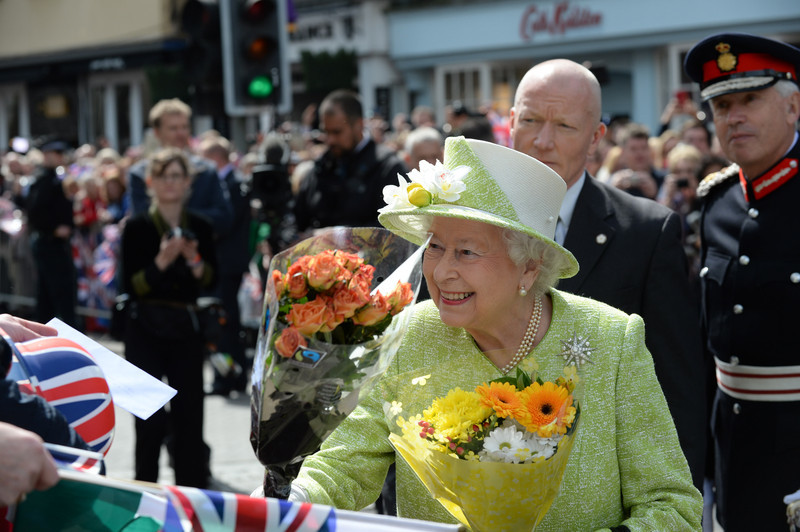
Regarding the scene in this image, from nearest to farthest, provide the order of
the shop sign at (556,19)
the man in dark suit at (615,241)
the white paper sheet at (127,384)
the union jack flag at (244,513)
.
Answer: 1. the union jack flag at (244,513)
2. the white paper sheet at (127,384)
3. the man in dark suit at (615,241)
4. the shop sign at (556,19)

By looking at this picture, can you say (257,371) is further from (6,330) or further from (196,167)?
(196,167)

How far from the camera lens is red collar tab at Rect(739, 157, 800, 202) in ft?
13.1

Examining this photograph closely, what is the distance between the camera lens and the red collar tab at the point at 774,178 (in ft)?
13.1

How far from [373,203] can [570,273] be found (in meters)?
4.24

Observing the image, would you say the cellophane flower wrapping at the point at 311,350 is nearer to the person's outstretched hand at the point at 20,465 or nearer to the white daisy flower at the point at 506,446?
the white daisy flower at the point at 506,446

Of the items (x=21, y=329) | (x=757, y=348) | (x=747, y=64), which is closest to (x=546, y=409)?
(x=21, y=329)

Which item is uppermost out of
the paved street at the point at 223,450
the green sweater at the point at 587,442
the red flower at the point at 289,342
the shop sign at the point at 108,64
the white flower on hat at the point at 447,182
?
the shop sign at the point at 108,64

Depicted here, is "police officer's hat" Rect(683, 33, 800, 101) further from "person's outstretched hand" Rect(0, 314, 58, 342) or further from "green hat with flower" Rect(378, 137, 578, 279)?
"person's outstretched hand" Rect(0, 314, 58, 342)

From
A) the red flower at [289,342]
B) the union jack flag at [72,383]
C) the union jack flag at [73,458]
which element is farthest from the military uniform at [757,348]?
the union jack flag at [73,458]

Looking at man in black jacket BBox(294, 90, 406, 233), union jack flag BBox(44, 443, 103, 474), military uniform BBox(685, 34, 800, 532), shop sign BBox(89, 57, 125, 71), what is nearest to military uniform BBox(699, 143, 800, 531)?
military uniform BBox(685, 34, 800, 532)

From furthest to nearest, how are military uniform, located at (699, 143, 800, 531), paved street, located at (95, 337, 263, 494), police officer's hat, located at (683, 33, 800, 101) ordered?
paved street, located at (95, 337, 263, 494)
police officer's hat, located at (683, 33, 800, 101)
military uniform, located at (699, 143, 800, 531)

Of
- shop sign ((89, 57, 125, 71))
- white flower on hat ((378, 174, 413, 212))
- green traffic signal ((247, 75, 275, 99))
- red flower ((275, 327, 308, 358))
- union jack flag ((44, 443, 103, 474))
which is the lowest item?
union jack flag ((44, 443, 103, 474))

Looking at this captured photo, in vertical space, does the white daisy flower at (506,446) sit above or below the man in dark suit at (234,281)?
above

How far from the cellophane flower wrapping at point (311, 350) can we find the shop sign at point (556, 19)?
870 inches
